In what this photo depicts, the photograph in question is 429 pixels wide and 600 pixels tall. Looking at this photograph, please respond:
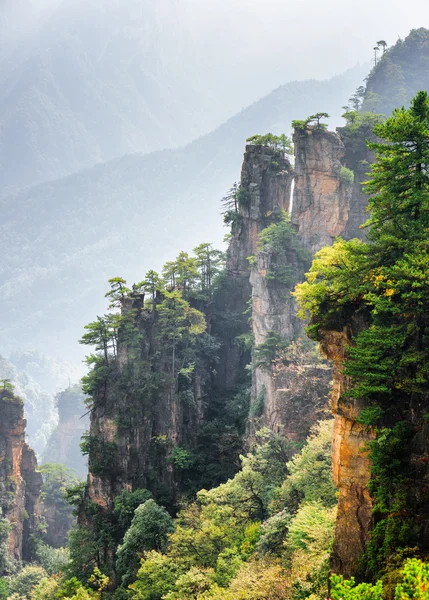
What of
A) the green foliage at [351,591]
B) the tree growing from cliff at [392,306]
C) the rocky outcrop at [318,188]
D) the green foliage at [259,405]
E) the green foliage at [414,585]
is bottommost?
the green foliage at [351,591]

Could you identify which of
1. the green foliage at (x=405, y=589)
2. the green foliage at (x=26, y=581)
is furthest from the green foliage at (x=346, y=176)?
the green foliage at (x=26, y=581)

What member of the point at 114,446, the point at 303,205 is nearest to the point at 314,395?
the point at 114,446

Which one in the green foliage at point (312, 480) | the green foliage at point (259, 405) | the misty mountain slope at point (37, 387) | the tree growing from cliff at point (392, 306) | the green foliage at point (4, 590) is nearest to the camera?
the tree growing from cliff at point (392, 306)

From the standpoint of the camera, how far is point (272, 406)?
3259 cm

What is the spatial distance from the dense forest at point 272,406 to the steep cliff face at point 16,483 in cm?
19

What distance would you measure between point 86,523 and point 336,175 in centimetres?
3051

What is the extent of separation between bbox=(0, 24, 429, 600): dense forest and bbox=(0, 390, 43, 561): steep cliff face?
189 millimetres

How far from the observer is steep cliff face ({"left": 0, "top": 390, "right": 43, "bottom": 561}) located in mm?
46531

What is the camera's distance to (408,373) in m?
12.6

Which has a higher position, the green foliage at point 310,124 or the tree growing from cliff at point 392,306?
the green foliage at point 310,124

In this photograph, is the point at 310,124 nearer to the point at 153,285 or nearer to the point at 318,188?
the point at 318,188

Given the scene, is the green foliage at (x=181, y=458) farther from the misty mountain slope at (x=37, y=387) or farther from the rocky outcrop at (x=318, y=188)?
the misty mountain slope at (x=37, y=387)

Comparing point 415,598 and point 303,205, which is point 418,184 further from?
point 303,205

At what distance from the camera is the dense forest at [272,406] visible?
12695 mm
